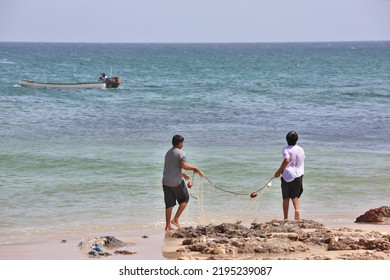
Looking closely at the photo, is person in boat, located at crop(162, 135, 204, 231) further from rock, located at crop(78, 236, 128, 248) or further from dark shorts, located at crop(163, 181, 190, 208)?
rock, located at crop(78, 236, 128, 248)

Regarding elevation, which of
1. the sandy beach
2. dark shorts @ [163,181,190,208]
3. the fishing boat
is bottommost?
the fishing boat

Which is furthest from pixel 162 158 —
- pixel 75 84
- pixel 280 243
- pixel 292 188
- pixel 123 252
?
pixel 75 84

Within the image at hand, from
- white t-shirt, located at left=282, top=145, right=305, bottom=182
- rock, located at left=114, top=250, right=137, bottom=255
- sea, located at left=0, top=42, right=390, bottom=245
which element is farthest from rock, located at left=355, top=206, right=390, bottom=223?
rock, located at left=114, top=250, right=137, bottom=255

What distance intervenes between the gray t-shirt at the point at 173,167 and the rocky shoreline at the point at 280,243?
674 mm

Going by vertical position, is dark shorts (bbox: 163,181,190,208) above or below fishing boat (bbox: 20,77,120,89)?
above

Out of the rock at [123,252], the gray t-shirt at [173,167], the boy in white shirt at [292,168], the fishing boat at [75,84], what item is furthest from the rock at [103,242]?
the fishing boat at [75,84]

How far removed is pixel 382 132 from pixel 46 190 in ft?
40.5

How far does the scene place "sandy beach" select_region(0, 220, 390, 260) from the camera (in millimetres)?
8695

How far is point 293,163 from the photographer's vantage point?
417 inches

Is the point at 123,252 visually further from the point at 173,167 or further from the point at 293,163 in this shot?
the point at 293,163

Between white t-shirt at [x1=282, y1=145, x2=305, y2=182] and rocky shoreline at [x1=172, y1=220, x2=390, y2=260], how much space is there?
31.1 inches

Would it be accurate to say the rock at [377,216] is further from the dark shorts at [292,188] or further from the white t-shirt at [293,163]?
the white t-shirt at [293,163]

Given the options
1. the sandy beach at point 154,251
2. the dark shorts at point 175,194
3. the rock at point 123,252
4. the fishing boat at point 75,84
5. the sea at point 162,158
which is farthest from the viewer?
the fishing boat at point 75,84

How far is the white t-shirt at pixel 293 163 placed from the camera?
10523mm
